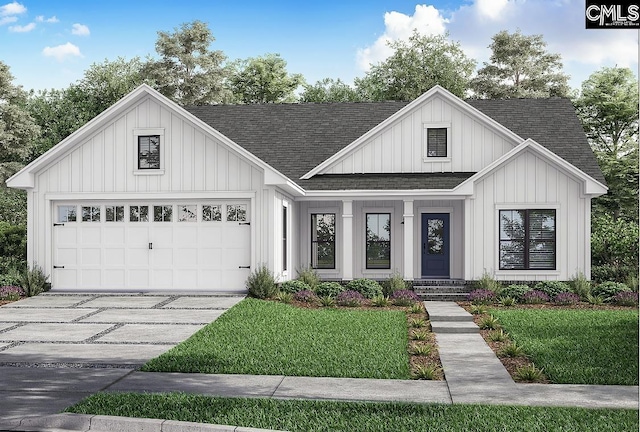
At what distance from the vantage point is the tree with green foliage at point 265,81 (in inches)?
1907

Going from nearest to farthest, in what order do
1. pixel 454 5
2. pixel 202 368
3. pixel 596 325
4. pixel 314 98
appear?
1. pixel 202 368
2. pixel 596 325
3. pixel 454 5
4. pixel 314 98

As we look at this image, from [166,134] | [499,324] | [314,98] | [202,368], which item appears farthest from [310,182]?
[314,98]

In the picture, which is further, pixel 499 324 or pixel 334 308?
pixel 334 308

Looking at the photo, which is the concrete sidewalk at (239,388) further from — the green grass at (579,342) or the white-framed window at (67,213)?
the white-framed window at (67,213)

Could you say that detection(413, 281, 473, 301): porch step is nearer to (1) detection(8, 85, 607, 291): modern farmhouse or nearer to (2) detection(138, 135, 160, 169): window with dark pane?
(1) detection(8, 85, 607, 291): modern farmhouse

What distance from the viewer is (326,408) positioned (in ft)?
24.7

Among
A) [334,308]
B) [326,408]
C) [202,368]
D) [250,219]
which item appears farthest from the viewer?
[250,219]

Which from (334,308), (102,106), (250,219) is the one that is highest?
(102,106)

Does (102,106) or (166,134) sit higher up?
(102,106)

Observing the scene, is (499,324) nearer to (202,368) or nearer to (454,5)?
(202,368)

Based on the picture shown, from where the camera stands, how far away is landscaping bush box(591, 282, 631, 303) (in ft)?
61.4

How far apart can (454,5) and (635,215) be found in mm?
14922

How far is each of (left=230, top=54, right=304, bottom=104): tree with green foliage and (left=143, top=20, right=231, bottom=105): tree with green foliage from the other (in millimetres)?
3244

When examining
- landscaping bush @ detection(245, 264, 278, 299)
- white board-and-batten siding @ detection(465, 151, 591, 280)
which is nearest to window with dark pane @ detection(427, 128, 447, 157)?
white board-and-batten siding @ detection(465, 151, 591, 280)
